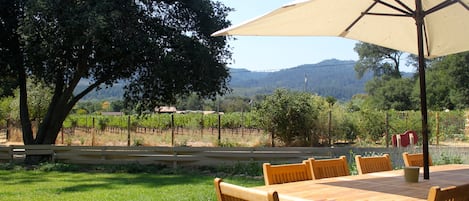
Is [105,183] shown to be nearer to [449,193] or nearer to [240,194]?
[240,194]

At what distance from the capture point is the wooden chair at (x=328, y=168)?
3789 mm

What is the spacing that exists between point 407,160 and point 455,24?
5.07ft

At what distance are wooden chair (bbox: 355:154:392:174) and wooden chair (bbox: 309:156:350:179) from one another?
14 cm

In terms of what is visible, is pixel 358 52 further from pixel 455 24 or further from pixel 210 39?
pixel 455 24

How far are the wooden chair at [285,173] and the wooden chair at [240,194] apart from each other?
96 cm

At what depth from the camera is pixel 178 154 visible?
39.8 ft

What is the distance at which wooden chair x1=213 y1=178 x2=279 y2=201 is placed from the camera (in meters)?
1.97

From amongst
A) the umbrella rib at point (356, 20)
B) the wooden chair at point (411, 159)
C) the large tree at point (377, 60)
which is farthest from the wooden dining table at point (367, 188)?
the large tree at point (377, 60)

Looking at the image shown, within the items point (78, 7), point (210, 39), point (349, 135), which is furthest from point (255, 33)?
point (349, 135)

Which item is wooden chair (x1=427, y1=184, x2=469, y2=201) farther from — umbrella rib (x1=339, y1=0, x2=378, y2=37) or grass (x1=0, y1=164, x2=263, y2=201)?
grass (x1=0, y1=164, x2=263, y2=201)

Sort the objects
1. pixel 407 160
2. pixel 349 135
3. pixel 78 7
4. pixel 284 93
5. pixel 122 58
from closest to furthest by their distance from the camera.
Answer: pixel 407 160
pixel 78 7
pixel 122 58
pixel 284 93
pixel 349 135

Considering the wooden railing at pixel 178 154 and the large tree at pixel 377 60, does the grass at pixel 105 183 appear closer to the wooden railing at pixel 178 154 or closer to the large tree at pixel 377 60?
the wooden railing at pixel 178 154

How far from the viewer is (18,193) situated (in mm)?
7754

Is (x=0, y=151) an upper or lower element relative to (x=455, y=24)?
lower
